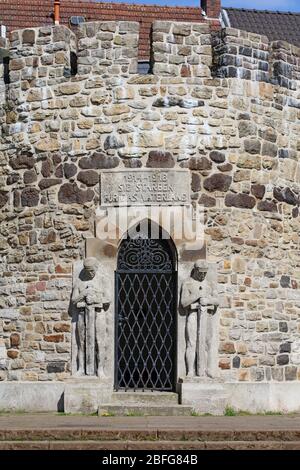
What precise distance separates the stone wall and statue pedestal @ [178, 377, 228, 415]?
467 mm

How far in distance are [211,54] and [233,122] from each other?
995mm

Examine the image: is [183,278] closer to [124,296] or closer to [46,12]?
[124,296]

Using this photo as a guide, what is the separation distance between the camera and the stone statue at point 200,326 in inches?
651

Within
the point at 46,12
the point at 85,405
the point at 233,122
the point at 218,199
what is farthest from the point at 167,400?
the point at 46,12

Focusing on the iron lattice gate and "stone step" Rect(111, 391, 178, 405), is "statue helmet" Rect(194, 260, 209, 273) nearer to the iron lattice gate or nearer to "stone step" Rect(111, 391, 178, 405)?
the iron lattice gate

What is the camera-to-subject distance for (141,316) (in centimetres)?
1706

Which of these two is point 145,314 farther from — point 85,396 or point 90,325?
point 85,396

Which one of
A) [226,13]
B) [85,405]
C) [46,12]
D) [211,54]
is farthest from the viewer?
[226,13]

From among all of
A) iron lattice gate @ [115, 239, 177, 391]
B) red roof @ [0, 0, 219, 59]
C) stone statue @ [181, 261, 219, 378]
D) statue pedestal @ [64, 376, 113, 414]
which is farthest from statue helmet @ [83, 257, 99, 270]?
red roof @ [0, 0, 219, 59]

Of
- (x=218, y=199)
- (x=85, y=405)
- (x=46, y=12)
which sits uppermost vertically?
(x=46, y=12)

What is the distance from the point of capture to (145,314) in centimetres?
1706

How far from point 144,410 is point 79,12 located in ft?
50.3

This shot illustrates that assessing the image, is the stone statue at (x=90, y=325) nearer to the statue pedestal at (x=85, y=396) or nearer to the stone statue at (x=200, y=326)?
the statue pedestal at (x=85, y=396)

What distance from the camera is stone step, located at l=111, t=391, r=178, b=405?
16.3 m
